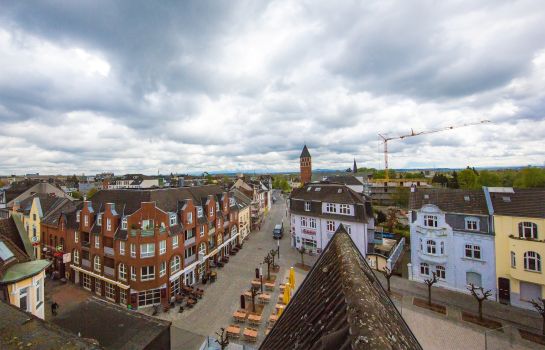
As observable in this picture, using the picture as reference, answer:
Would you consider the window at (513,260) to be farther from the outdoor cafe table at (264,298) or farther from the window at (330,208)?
the outdoor cafe table at (264,298)

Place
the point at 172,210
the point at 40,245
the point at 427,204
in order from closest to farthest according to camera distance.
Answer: the point at 427,204, the point at 172,210, the point at 40,245

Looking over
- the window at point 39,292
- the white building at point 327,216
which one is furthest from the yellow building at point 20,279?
the white building at point 327,216

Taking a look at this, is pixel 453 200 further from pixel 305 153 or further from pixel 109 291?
pixel 305 153

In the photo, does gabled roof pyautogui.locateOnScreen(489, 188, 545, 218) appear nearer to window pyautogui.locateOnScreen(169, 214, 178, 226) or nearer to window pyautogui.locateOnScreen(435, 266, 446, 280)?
window pyautogui.locateOnScreen(435, 266, 446, 280)

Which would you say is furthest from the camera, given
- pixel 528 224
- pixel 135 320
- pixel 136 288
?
pixel 136 288

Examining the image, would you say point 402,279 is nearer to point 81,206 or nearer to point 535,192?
point 535,192

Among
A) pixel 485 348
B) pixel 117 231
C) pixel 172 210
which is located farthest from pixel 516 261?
pixel 117 231
